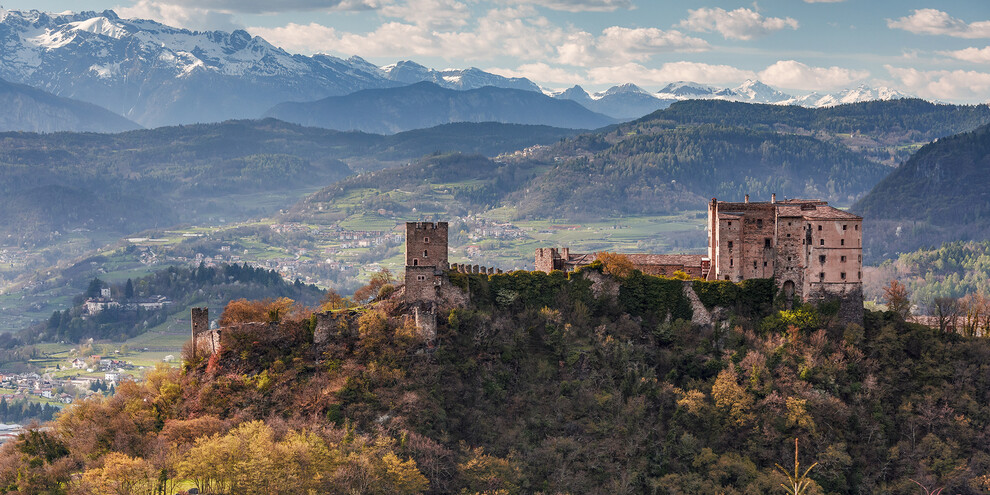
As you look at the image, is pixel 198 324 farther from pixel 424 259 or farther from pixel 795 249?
pixel 795 249

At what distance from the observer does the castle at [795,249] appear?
91.2m

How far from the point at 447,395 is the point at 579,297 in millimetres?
16729

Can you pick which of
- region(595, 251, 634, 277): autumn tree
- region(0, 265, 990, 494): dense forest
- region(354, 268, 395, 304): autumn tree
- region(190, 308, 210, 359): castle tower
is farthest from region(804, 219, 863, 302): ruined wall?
region(190, 308, 210, 359): castle tower

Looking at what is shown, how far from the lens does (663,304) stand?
9600 centimetres

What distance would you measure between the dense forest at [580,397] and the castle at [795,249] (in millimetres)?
1568

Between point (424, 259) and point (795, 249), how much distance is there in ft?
105

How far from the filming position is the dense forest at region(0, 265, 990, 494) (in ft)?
267

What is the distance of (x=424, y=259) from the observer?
8862 cm

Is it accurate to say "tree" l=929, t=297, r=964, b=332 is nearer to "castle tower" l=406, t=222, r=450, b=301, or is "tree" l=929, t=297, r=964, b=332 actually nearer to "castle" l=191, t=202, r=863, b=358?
"castle" l=191, t=202, r=863, b=358

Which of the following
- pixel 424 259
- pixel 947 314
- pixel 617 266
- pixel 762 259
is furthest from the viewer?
pixel 947 314

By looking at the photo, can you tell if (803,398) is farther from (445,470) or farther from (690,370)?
(445,470)

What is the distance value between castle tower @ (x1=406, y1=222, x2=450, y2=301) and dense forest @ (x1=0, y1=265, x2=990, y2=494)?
2.21 m

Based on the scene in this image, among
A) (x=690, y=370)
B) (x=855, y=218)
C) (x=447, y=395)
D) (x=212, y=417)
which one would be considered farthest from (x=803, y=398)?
(x=212, y=417)

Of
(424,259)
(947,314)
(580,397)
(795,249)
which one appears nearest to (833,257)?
(795,249)
